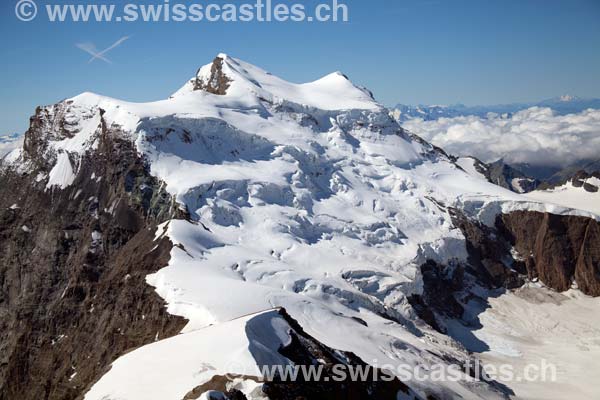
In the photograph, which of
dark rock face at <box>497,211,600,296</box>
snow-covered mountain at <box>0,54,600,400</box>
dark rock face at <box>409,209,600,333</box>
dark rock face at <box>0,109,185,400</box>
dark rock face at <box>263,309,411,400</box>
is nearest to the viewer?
dark rock face at <box>263,309,411,400</box>

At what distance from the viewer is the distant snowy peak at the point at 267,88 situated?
16388cm

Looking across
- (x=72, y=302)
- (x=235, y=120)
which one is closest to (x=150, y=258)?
(x=72, y=302)

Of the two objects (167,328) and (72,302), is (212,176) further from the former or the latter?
(167,328)

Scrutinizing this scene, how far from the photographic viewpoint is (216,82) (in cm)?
17075

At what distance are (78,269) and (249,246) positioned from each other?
3237 cm

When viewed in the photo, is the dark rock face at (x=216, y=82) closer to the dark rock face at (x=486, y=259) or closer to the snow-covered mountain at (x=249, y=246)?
the snow-covered mountain at (x=249, y=246)

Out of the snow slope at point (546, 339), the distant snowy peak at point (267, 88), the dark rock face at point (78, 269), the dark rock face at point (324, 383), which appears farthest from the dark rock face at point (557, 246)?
the dark rock face at point (324, 383)

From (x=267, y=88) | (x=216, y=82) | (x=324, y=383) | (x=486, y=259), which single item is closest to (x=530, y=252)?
(x=486, y=259)

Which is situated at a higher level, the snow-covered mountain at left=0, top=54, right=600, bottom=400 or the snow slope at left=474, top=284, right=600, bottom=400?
the snow-covered mountain at left=0, top=54, right=600, bottom=400

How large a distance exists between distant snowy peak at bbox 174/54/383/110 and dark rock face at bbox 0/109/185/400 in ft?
160

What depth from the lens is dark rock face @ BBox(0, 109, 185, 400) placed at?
81438 millimetres

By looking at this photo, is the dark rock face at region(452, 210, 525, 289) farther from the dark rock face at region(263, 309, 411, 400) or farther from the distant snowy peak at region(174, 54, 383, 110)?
the dark rock face at region(263, 309, 411, 400)

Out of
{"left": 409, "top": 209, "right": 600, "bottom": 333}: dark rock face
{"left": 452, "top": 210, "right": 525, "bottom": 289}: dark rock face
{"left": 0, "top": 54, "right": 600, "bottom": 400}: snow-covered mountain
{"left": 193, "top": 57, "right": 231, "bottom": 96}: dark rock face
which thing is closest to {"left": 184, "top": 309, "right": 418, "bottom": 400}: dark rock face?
{"left": 0, "top": 54, "right": 600, "bottom": 400}: snow-covered mountain

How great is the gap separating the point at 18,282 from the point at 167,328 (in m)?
50.2
